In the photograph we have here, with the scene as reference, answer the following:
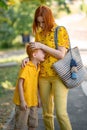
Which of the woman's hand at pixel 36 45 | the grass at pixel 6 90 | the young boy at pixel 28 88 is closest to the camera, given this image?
the woman's hand at pixel 36 45

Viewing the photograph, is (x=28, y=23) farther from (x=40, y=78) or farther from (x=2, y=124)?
(x=40, y=78)

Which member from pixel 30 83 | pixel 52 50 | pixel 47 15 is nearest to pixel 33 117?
pixel 30 83

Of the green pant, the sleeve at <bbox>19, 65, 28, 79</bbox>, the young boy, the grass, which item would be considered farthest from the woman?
the grass

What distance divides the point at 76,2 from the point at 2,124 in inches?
1492

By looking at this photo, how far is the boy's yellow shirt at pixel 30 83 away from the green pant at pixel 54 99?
165 millimetres

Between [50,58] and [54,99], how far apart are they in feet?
1.78

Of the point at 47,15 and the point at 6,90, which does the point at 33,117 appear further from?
the point at 6,90

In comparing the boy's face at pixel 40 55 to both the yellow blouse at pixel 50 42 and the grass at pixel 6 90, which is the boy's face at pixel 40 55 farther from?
the grass at pixel 6 90

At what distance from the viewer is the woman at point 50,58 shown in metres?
5.19

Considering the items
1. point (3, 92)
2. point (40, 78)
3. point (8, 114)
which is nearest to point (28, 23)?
point (3, 92)

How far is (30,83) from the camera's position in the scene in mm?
5297

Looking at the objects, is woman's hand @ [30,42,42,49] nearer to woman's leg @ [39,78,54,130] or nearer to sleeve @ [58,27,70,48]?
sleeve @ [58,27,70,48]

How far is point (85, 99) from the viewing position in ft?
28.6

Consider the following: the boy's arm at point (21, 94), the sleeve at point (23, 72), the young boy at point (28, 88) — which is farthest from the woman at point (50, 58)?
the boy's arm at point (21, 94)
